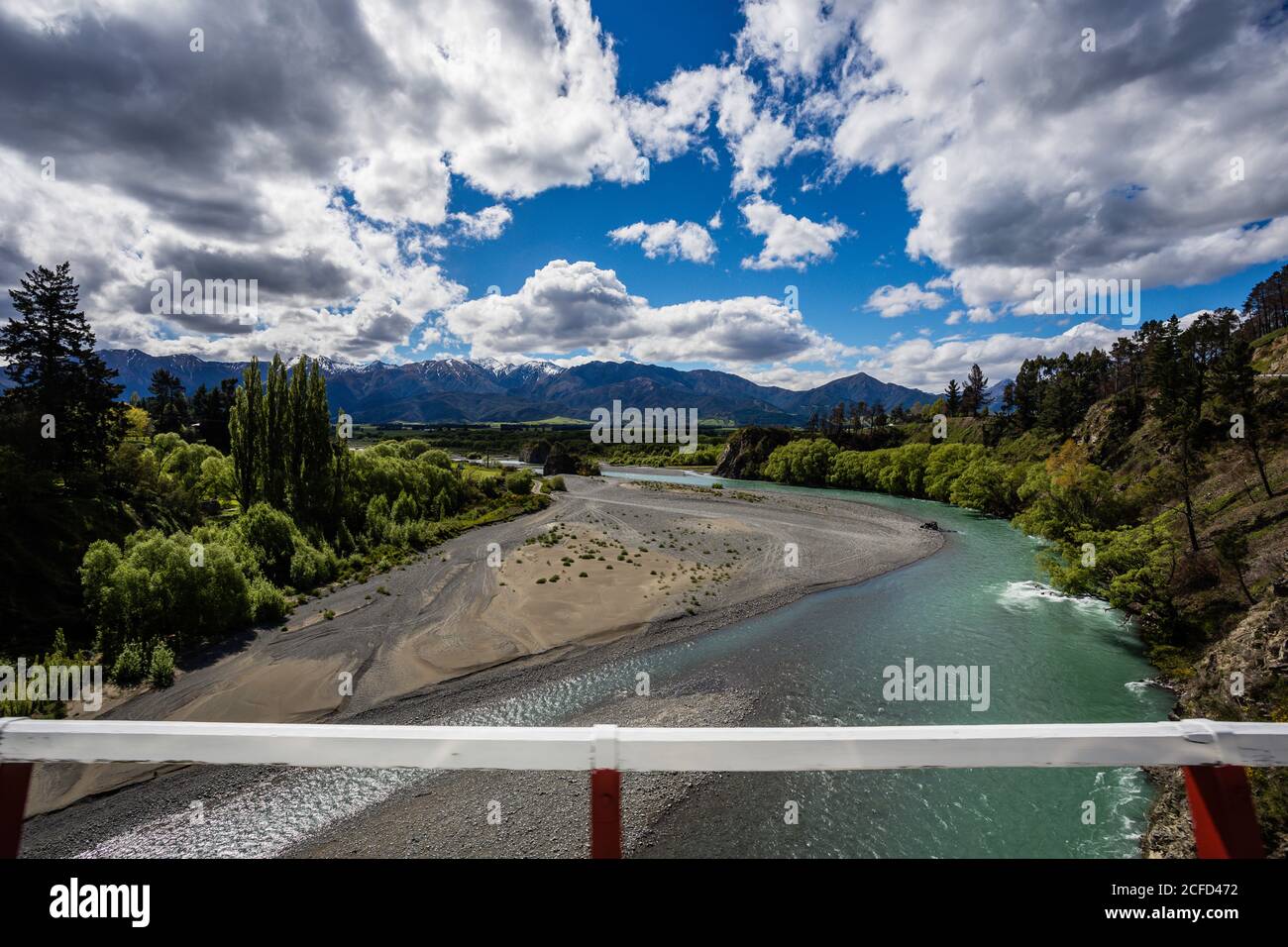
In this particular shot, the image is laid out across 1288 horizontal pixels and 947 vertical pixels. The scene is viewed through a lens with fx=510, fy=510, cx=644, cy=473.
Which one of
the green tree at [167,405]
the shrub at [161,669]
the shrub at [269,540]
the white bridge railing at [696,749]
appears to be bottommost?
the shrub at [161,669]

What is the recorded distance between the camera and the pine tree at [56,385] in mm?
23062

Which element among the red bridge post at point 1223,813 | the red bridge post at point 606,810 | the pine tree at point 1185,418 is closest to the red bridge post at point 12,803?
the red bridge post at point 606,810

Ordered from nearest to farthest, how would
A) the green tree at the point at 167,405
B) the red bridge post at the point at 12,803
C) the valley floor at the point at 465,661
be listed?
the red bridge post at the point at 12,803
the valley floor at the point at 465,661
the green tree at the point at 167,405

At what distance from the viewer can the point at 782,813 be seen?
1125cm

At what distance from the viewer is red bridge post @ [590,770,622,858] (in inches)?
74.5

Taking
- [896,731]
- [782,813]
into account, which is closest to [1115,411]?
[782,813]

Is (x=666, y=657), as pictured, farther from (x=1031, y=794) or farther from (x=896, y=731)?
(x=896, y=731)

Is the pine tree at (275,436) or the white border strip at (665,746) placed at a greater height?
the pine tree at (275,436)

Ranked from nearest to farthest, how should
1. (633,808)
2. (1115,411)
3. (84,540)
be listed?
(633,808) < (84,540) < (1115,411)

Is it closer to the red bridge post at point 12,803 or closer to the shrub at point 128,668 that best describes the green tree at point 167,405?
the shrub at point 128,668

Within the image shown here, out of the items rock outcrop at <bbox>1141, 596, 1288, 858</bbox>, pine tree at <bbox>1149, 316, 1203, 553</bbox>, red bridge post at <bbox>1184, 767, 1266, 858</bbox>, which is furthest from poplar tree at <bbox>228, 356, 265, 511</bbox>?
pine tree at <bbox>1149, 316, 1203, 553</bbox>

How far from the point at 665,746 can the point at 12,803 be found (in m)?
→ 2.64

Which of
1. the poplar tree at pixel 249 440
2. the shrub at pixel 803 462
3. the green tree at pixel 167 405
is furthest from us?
the shrub at pixel 803 462

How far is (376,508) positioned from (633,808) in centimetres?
3256
